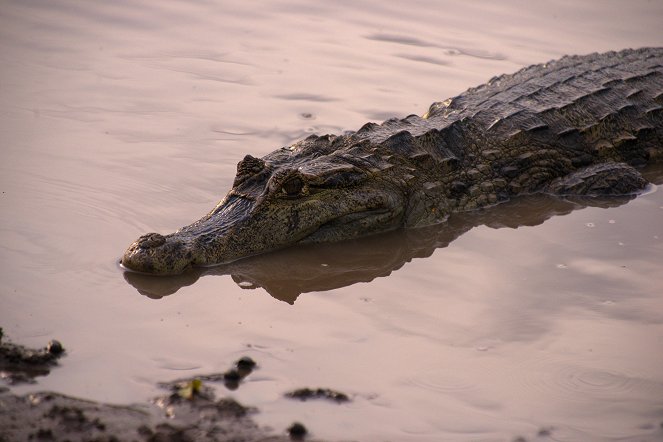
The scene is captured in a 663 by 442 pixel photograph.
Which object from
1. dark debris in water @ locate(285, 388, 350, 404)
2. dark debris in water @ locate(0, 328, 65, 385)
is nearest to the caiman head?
dark debris in water @ locate(0, 328, 65, 385)

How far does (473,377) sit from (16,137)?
16.4 feet

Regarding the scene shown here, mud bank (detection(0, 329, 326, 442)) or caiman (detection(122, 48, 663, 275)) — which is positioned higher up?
caiman (detection(122, 48, 663, 275))

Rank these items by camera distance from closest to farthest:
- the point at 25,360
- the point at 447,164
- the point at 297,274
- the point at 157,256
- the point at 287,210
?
the point at 25,360 < the point at 157,256 < the point at 297,274 < the point at 287,210 < the point at 447,164

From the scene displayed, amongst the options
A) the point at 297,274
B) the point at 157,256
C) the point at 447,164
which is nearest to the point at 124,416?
the point at 157,256

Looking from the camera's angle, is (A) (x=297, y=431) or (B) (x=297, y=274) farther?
(B) (x=297, y=274)

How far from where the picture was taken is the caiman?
6.66 metres

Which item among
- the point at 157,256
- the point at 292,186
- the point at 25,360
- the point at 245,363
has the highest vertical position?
the point at 292,186

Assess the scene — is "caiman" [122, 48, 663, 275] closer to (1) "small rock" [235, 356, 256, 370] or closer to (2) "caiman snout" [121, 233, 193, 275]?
(2) "caiman snout" [121, 233, 193, 275]

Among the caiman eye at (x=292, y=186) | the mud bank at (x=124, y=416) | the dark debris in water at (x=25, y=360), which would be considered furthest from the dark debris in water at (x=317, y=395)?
the caiman eye at (x=292, y=186)

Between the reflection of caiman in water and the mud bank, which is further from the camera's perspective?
the reflection of caiman in water

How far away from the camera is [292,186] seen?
679 cm

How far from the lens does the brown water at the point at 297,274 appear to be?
488cm

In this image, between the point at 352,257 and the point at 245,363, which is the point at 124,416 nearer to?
the point at 245,363

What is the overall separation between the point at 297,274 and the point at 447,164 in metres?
1.82
